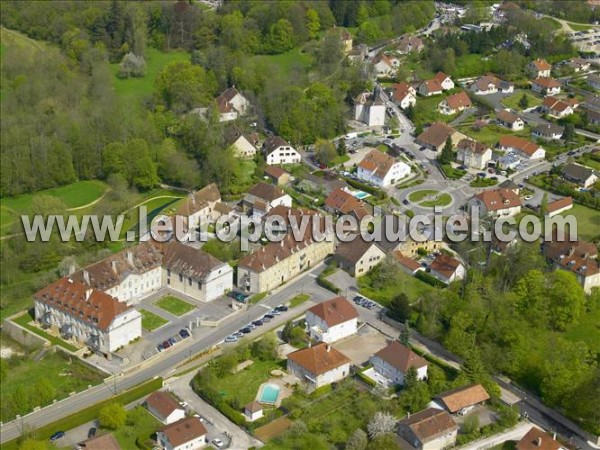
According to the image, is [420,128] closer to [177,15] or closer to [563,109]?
[563,109]

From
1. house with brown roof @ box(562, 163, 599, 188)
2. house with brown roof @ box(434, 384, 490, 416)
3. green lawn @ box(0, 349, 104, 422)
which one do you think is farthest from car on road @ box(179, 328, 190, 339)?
house with brown roof @ box(562, 163, 599, 188)

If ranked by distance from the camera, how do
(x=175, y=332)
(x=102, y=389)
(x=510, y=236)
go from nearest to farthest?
(x=102, y=389) < (x=175, y=332) < (x=510, y=236)

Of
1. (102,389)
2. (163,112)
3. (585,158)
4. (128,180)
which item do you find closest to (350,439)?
(102,389)

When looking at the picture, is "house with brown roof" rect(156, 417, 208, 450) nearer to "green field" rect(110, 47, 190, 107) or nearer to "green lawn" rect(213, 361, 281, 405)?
"green lawn" rect(213, 361, 281, 405)

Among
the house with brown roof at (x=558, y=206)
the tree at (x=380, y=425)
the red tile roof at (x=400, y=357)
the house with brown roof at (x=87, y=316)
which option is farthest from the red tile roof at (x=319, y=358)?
the house with brown roof at (x=558, y=206)

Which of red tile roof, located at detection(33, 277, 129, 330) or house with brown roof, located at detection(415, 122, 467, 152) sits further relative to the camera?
house with brown roof, located at detection(415, 122, 467, 152)
